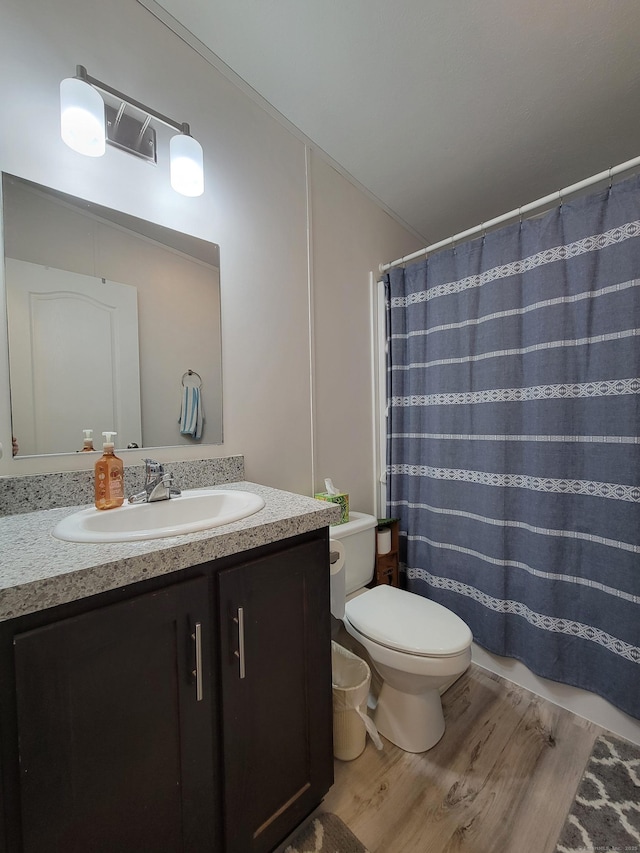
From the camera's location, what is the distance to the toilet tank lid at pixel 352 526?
1.39 metres

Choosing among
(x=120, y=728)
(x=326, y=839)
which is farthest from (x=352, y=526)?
(x=120, y=728)

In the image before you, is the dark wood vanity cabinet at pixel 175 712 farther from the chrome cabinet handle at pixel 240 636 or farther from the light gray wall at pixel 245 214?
the light gray wall at pixel 245 214

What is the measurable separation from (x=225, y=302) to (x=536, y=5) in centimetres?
135

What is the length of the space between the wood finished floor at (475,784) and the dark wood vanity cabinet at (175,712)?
24 centimetres

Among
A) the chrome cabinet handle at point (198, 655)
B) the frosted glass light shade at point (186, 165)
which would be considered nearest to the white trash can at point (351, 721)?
the chrome cabinet handle at point (198, 655)

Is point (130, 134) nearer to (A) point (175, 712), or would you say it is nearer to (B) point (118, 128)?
(B) point (118, 128)

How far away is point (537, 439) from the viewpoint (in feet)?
4.53

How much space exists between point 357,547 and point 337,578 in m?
0.37

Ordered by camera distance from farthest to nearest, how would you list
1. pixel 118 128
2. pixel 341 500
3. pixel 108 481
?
pixel 341 500, pixel 118 128, pixel 108 481

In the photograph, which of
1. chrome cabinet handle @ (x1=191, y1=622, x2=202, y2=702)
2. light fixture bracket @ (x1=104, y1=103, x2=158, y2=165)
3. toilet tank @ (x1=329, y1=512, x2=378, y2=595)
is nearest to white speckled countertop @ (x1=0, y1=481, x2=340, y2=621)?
chrome cabinet handle @ (x1=191, y1=622, x2=202, y2=702)

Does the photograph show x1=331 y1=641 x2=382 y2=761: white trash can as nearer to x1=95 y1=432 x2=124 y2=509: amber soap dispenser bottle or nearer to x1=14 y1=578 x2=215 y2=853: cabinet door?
x1=14 y1=578 x2=215 y2=853: cabinet door

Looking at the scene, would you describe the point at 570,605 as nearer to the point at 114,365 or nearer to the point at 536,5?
the point at 114,365

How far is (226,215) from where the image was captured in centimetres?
130

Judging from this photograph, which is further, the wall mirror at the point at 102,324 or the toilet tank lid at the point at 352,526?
the toilet tank lid at the point at 352,526
